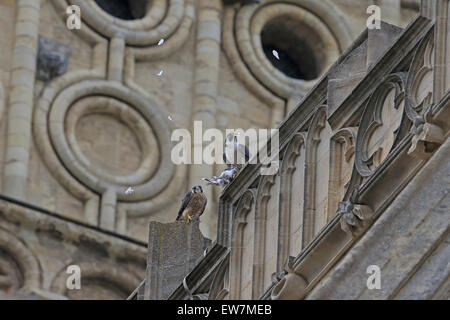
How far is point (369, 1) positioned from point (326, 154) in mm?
22475

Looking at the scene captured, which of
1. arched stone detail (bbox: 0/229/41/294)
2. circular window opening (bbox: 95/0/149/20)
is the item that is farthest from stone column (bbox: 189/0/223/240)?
arched stone detail (bbox: 0/229/41/294)

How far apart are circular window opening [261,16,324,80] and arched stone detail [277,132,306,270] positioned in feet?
68.3

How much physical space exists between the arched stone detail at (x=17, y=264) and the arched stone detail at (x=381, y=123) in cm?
1760

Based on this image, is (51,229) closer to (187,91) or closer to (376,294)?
(187,91)

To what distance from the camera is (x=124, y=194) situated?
40.1 meters

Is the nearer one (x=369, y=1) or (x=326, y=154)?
(x=326, y=154)

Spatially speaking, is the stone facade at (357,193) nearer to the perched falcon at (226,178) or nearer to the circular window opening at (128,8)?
the perched falcon at (226,178)

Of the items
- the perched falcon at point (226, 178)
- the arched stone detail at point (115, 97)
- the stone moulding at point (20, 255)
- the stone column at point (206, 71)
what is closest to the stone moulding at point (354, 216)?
the perched falcon at point (226, 178)

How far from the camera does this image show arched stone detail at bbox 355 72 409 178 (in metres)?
20.6

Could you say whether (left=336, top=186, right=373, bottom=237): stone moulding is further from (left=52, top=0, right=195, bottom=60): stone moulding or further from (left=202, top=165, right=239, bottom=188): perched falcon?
(left=52, top=0, right=195, bottom=60): stone moulding

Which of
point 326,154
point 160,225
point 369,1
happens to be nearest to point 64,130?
point 369,1

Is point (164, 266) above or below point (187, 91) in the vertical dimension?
below

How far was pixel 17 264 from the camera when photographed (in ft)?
126

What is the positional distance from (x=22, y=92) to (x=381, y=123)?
19689 millimetres
